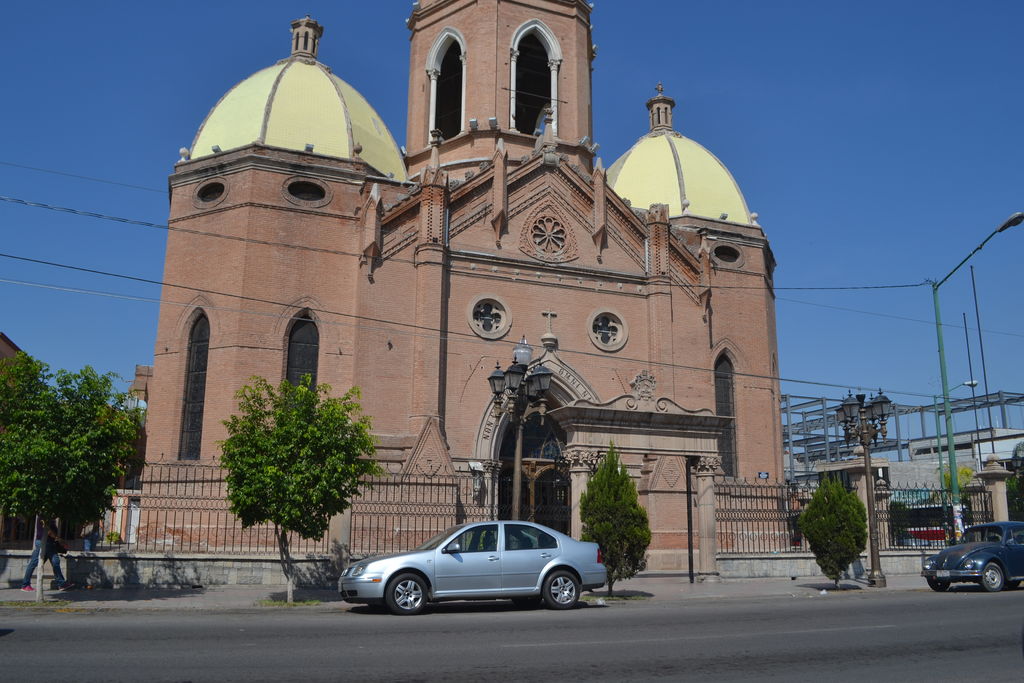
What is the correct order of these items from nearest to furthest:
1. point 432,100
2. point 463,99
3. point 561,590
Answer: point 561,590 → point 463,99 → point 432,100

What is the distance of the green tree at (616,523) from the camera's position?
1758cm

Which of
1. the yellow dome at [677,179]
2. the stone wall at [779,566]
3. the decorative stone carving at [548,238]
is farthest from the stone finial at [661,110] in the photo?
the stone wall at [779,566]

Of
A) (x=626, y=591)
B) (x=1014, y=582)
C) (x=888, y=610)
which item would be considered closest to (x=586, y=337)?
(x=626, y=591)

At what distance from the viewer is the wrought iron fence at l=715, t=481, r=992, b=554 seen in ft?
80.5

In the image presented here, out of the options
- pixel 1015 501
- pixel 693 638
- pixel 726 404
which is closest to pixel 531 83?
pixel 726 404

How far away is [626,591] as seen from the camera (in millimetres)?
19344

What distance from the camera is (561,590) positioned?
14.8m

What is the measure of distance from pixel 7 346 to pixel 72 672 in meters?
34.3

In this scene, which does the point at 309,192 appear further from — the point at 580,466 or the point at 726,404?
the point at 726,404

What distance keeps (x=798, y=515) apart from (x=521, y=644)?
1664 cm

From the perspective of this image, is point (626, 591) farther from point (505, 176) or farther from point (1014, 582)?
point (505, 176)

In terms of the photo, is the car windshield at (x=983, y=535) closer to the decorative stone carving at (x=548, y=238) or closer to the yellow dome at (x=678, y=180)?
the decorative stone carving at (x=548, y=238)

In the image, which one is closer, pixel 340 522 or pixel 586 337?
pixel 340 522

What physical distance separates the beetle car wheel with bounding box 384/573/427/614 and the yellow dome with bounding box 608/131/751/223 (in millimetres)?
23566
